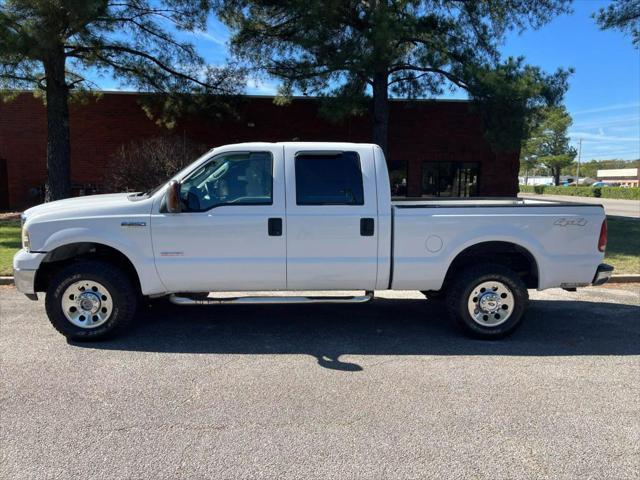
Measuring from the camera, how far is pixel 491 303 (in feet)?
17.0

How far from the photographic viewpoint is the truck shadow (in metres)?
4.89

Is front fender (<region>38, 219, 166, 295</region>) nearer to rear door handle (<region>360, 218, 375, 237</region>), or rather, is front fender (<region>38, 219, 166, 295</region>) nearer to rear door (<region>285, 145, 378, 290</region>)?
rear door (<region>285, 145, 378, 290</region>)

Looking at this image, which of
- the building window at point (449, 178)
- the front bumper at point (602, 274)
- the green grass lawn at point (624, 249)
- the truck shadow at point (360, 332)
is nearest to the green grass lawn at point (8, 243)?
the truck shadow at point (360, 332)

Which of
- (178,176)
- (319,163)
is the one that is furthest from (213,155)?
(319,163)

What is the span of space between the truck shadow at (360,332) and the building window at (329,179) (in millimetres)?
1505

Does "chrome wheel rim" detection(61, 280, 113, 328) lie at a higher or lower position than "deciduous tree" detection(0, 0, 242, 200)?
lower

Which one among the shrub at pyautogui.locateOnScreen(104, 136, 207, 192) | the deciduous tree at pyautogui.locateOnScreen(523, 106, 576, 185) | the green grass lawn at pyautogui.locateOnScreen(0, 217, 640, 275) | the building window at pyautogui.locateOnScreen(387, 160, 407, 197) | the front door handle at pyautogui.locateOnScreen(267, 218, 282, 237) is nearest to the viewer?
the front door handle at pyautogui.locateOnScreen(267, 218, 282, 237)

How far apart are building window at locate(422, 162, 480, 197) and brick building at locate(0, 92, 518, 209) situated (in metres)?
0.04

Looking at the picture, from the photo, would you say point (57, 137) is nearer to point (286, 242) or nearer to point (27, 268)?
point (27, 268)

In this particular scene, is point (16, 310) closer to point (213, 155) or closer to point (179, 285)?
point (179, 285)

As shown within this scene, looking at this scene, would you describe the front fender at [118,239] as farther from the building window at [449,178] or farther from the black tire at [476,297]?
the building window at [449,178]

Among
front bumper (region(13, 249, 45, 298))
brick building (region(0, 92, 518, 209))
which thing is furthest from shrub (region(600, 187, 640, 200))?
front bumper (region(13, 249, 45, 298))

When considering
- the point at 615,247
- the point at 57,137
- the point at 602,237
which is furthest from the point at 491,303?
the point at 57,137

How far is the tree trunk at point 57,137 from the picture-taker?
44.1ft
